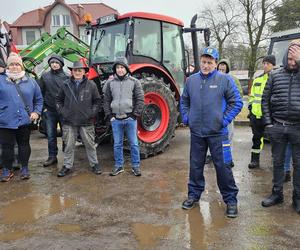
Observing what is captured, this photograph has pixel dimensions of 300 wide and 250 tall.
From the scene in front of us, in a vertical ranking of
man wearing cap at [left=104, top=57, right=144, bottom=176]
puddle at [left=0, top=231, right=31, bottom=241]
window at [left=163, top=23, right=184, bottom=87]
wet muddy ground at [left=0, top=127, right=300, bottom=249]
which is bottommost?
puddle at [left=0, top=231, right=31, bottom=241]

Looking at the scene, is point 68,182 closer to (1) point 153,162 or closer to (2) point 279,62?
(1) point 153,162

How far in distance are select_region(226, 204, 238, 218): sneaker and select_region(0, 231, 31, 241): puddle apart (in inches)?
82.6

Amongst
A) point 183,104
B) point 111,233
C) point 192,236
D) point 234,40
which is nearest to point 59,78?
point 183,104

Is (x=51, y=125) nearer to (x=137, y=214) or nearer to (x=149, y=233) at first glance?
(x=137, y=214)

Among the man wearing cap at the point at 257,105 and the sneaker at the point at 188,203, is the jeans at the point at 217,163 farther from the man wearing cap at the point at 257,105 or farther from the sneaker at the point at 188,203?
the man wearing cap at the point at 257,105

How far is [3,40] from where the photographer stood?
23.0ft

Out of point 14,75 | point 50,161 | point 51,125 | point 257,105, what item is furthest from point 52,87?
point 257,105

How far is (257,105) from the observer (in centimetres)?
528

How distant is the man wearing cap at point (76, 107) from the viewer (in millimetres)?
5066

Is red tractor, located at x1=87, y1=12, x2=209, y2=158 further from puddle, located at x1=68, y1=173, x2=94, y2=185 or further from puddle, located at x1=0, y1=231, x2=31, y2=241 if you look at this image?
puddle, located at x1=0, y1=231, x2=31, y2=241

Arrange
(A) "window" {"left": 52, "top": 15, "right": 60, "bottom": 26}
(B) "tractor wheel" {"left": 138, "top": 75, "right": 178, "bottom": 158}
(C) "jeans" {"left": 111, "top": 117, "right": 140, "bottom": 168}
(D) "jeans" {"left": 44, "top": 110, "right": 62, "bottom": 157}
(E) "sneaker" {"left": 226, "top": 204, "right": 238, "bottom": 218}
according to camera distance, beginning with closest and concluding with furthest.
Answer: (E) "sneaker" {"left": 226, "top": 204, "right": 238, "bottom": 218}
(C) "jeans" {"left": 111, "top": 117, "right": 140, "bottom": 168}
(D) "jeans" {"left": 44, "top": 110, "right": 62, "bottom": 157}
(B) "tractor wheel" {"left": 138, "top": 75, "right": 178, "bottom": 158}
(A) "window" {"left": 52, "top": 15, "right": 60, "bottom": 26}

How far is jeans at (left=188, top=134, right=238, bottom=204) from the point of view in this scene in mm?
3707

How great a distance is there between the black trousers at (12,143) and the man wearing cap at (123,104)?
1291 mm

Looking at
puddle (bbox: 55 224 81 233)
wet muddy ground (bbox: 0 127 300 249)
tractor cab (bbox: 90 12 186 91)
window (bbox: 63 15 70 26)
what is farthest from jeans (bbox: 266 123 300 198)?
window (bbox: 63 15 70 26)
